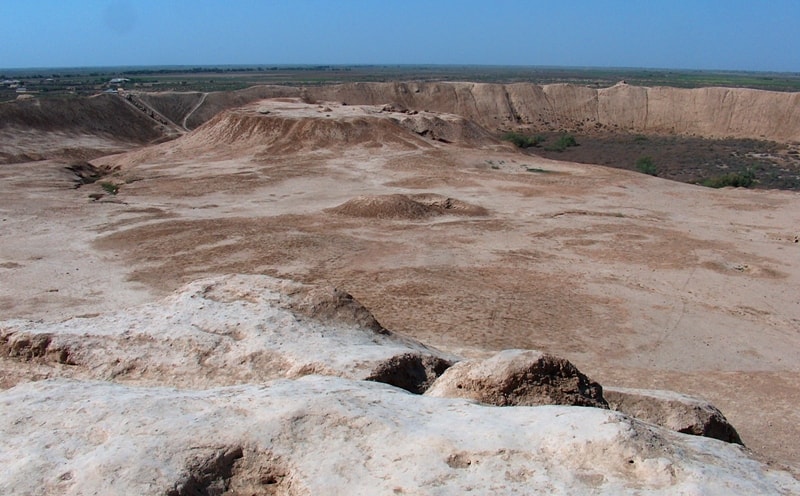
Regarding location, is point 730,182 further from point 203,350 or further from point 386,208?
point 203,350

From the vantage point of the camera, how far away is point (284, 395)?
6.21m

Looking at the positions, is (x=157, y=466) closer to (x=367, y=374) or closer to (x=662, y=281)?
(x=367, y=374)

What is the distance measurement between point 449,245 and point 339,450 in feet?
53.3

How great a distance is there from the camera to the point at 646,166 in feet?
152

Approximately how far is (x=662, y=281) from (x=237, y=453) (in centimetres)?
1561

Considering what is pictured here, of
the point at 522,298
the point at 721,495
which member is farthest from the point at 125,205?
the point at 721,495

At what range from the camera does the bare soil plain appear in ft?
45.9

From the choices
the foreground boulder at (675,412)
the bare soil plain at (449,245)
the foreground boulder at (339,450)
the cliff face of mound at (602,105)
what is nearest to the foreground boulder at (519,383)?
the foreground boulder at (675,412)

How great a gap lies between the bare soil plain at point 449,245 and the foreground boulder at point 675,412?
1.87 m

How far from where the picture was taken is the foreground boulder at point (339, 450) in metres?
4.95

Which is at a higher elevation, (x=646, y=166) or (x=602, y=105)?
(x=602, y=105)

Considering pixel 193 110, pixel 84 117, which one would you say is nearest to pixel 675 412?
pixel 84 117

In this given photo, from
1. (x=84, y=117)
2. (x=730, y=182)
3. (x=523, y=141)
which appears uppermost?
(x=84, y=117)

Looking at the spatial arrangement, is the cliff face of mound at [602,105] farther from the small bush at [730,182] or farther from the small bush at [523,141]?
the small bush at [730,182]
